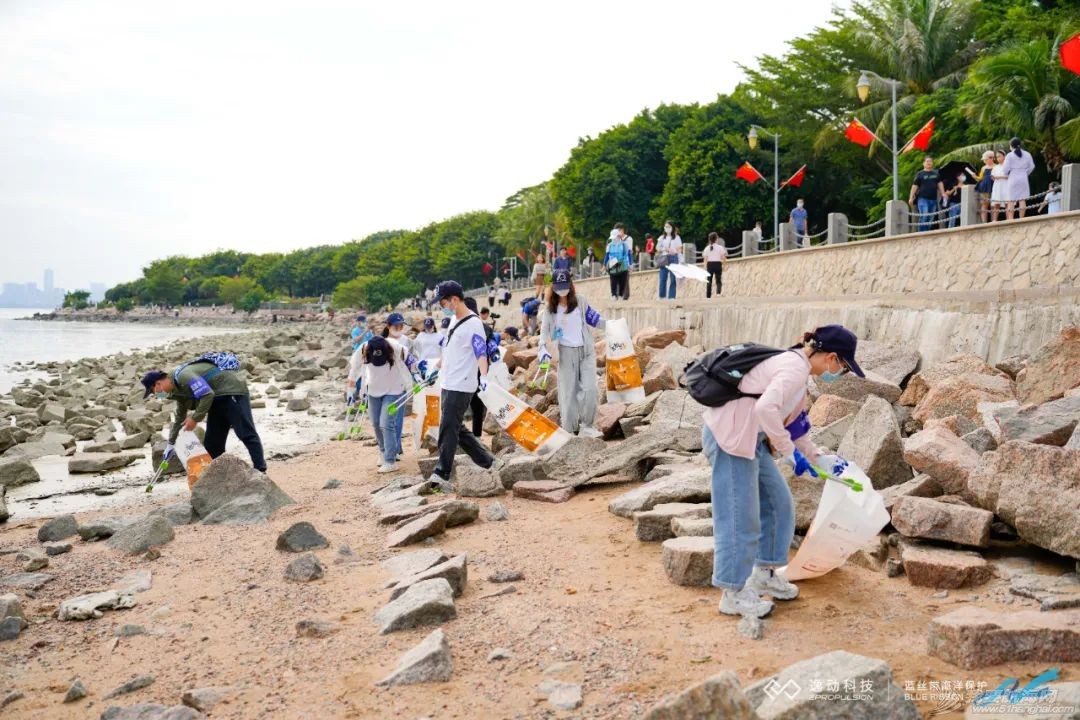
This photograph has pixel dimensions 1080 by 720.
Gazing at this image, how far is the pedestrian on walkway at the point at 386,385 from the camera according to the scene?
8.36m

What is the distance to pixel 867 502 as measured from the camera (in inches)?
153

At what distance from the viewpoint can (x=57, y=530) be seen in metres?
6.88

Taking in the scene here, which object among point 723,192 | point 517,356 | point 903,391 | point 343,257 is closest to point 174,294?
point 343,257

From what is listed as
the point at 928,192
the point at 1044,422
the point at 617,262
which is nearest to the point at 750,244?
the point at 617,262

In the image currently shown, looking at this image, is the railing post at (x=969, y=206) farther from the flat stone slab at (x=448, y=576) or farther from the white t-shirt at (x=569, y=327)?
the flat stone slab at (x=448, y=576)

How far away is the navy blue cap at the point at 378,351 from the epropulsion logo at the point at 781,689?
5952mm

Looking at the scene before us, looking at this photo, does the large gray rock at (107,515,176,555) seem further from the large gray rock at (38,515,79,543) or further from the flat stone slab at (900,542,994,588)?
the flat stone slab at (900,542,994,588)

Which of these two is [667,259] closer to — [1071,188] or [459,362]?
[1071,188]

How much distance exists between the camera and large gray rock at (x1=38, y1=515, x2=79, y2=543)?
22.4ft

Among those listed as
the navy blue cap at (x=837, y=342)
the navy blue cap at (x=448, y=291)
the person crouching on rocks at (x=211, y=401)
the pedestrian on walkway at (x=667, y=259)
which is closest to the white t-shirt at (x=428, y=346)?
the person crouching on rocks at (x=211, y=401)

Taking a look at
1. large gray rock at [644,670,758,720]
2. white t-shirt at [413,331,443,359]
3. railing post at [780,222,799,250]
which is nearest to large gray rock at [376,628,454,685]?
large gray rock at [644,670,758,720]

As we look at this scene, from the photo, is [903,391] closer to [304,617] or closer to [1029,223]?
[1029,223]

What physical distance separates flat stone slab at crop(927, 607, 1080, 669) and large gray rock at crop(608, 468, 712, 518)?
2186 millimetres

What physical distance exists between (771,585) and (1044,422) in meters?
2.06
